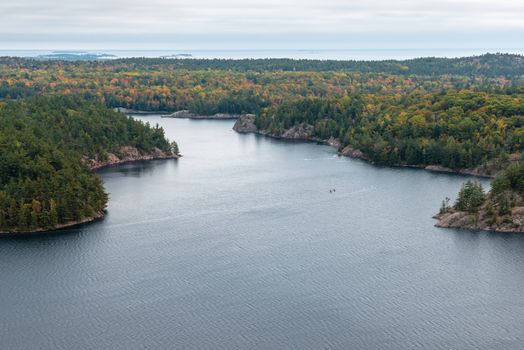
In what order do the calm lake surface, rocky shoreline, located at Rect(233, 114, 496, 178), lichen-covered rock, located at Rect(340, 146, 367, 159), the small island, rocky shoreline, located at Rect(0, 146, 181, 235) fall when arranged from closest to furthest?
the calm lake surface < the small island < rocky shoreline, located at Rect(233, 114, 496, 178) < rocky shoreline, located at Rect(0, 146, 181, 235) < lichen-covered rock, located at Rect(340, 146, 367, 159)

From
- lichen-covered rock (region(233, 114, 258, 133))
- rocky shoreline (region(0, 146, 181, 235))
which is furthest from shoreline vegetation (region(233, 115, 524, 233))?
lichen-covered rock (region(233, 114, 258, 133))

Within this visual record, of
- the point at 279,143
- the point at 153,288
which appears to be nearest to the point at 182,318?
the point at 153,288

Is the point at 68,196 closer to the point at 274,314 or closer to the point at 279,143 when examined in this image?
the point at 274,314

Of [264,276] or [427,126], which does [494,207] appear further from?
[427,126]

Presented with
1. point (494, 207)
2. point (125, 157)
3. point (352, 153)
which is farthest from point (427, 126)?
point (125, 157)

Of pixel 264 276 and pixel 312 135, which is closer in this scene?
pixel 264 276

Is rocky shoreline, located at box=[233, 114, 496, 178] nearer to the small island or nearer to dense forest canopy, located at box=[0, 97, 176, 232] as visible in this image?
the small island
